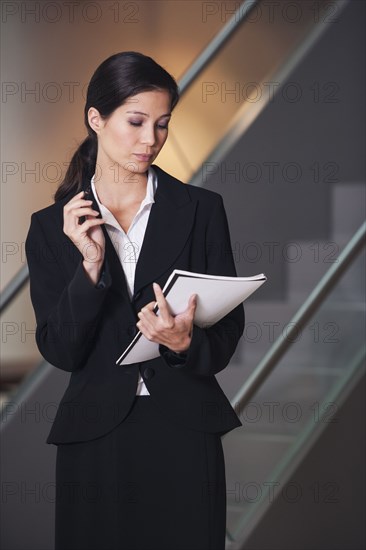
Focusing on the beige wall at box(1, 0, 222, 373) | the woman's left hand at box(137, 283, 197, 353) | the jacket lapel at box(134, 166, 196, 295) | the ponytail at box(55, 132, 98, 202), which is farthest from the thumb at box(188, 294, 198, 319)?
the beige wall at box(1, 0, 222, 373)

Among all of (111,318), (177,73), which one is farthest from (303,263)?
(177,73)

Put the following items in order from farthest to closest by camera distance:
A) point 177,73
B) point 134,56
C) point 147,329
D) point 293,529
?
point 177,73, point 293,529, point 134,56, point 147,329

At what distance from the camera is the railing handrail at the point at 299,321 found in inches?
112

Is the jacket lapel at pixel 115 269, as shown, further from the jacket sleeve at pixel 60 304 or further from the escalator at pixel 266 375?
the escalator at pixel 266 375

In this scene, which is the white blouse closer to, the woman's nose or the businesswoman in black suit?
the businesswoman in black suit

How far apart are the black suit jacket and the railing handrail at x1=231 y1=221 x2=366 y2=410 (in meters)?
1.24

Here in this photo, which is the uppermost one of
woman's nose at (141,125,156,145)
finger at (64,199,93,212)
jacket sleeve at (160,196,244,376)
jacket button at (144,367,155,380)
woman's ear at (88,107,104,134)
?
woman's ear at (88,107,104,134)

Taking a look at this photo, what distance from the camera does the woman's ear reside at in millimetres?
1590

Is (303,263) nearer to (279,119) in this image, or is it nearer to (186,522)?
(279,119)

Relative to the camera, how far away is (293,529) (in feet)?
9.97

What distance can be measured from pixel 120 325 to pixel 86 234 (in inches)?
7.3

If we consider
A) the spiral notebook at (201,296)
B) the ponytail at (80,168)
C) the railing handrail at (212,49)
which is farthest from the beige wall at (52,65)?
the spiral notebook at (201,296)

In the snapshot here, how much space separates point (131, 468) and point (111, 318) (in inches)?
10.6

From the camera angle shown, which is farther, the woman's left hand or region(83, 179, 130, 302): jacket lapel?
region(83, 179, 130, 302): jacket lapel
